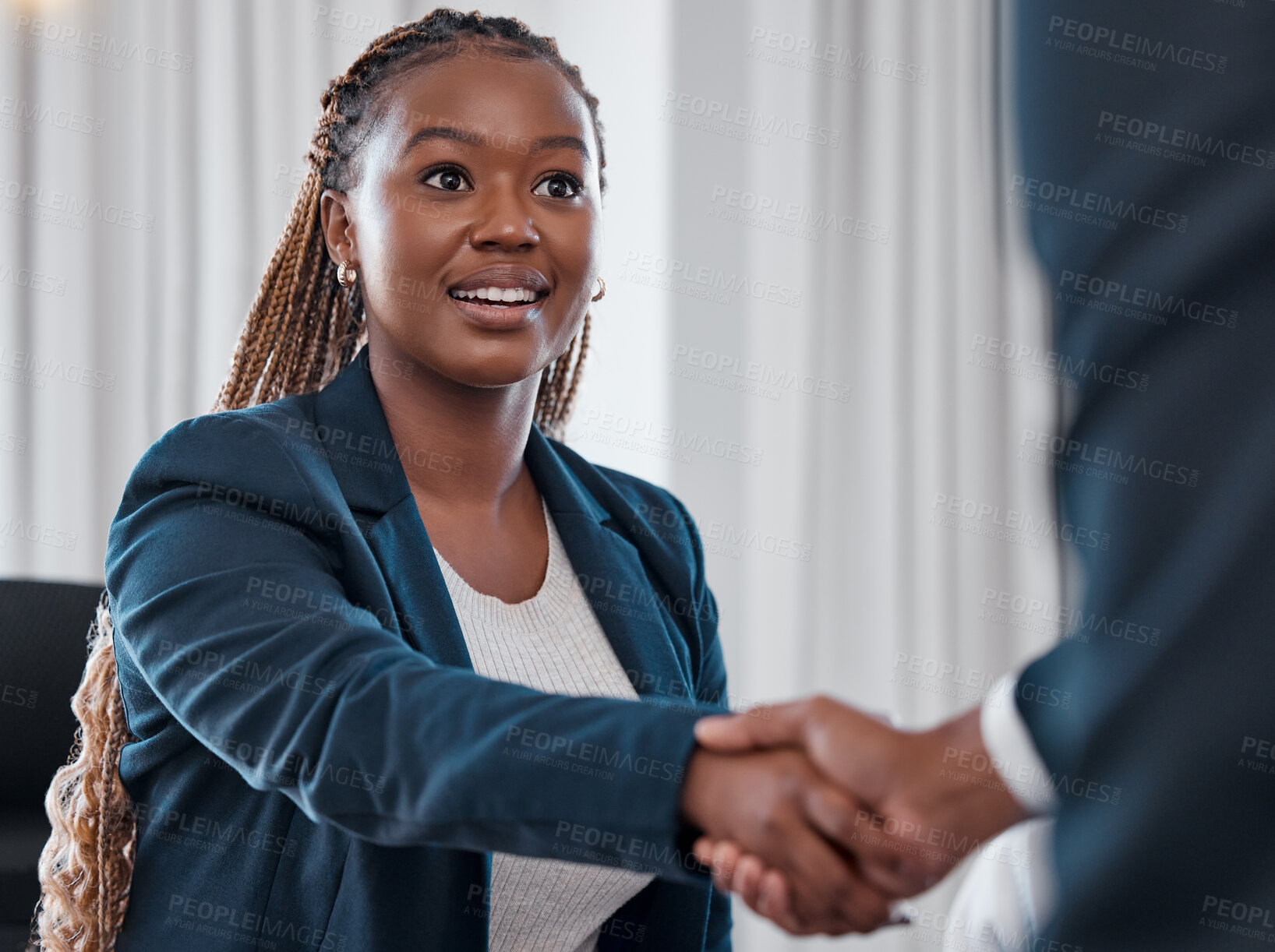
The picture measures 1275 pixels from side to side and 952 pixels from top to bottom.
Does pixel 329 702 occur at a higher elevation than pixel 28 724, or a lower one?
higher

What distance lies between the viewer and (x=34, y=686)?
149cm

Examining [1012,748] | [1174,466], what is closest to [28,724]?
[1012,748]

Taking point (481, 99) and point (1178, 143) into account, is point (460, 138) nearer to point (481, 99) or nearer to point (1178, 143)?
point (481, 99)

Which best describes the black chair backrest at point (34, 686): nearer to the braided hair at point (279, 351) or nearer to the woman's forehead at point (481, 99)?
the braided hair at point (279, 351)

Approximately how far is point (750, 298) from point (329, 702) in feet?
6.38

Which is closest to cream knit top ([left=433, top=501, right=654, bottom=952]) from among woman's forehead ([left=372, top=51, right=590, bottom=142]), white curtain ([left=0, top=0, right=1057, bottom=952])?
woman's forehead ([left=372, top=51, right=590, bottom=142])

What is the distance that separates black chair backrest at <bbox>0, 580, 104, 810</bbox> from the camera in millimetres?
1480

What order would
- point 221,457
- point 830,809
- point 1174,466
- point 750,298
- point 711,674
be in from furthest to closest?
1. point 750,298
2. point 711,674
3. point 221,457
4. point 830,809
5. point 1174,466

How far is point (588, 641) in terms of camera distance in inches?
50.3

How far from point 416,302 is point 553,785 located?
60cm

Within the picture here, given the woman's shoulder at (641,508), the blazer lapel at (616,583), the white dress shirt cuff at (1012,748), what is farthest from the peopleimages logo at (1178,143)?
the woman's shoulder at (641,508)

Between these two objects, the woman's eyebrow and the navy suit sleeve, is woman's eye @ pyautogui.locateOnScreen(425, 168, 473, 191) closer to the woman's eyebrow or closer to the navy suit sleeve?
the woman's eyebrow

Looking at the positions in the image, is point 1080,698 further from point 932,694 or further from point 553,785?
point 932,694

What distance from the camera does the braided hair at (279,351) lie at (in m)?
1.14
